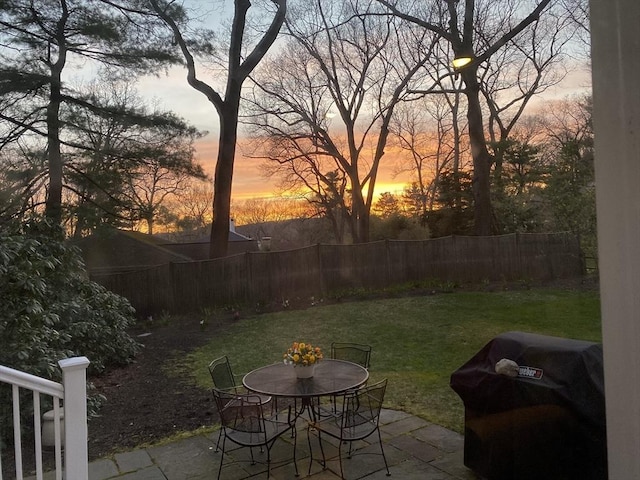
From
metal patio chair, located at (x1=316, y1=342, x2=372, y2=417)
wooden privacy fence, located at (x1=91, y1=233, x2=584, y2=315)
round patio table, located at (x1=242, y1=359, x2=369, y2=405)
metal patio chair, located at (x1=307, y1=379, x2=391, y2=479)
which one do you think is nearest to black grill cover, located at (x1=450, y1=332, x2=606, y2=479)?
metal patio chair, located at (x1=307, y1=379, x2=391, y2=479)

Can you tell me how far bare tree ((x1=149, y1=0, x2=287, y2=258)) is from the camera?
15.7 ft

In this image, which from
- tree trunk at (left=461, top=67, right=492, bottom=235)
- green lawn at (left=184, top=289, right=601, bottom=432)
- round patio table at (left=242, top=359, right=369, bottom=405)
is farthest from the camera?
tree trunk at (left=461, top=67, right=492, bottom=235)

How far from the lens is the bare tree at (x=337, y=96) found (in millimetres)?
5367

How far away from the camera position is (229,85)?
5.46 meters

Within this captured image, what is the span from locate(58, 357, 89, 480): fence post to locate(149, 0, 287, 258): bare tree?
3.80 m

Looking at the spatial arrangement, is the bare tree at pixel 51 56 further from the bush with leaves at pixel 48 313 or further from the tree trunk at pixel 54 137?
the bush with leaves at pixel 48 313

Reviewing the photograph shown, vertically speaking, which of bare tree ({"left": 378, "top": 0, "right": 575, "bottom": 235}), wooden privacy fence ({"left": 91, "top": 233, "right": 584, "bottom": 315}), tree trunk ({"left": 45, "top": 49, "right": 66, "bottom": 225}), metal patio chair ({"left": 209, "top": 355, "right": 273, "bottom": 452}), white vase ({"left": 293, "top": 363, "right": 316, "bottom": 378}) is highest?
bare tree ({"left": 378, "top": 0, "right": 575, "bottom": 235})

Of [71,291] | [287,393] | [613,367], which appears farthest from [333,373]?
[71,291]

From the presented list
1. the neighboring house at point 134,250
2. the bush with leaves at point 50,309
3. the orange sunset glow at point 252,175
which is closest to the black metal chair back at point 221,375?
the bush with leaves at point 50,309

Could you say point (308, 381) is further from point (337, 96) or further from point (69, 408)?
point (337, 96)

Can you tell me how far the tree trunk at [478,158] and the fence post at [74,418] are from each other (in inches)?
165

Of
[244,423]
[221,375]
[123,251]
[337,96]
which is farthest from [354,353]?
[337,96]

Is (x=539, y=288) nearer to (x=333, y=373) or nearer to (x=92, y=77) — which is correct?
(x=333, y=373)

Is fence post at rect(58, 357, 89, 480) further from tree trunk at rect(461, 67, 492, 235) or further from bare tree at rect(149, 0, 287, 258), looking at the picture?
tree trunk at rect(461, 67, 492, 235)
